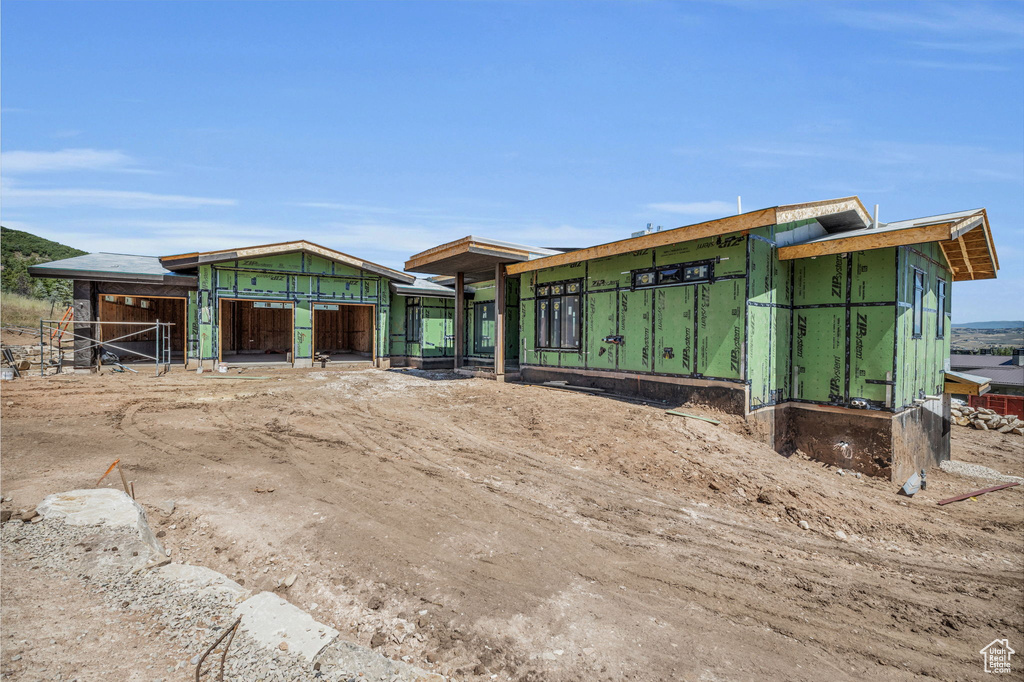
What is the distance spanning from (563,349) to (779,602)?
32.2 feet

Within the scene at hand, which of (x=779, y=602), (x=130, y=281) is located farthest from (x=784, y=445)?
(x=130, y=281)

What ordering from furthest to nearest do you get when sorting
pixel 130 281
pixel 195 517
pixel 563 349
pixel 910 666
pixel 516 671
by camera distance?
pixel 130 281 → pixel 563 349 → pixel 195 517 → pixel 910 666 → pixel 516 671

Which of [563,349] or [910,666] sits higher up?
[563,349]

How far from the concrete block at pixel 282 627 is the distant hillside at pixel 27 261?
42613mm

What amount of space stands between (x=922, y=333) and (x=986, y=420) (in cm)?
1423

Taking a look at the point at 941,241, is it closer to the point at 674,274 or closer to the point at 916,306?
the point at 916,306

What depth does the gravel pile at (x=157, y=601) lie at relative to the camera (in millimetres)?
2846

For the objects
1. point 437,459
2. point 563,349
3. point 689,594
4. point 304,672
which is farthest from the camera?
point 563,349

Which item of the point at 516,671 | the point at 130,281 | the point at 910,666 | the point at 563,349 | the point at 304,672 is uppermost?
the point at 130,281

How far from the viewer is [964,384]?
482 inches

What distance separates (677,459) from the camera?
25.4ft

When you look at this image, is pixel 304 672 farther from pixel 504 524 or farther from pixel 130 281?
pixel 130 281

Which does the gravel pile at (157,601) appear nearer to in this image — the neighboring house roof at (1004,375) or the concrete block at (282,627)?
the concrete block at (282,627)

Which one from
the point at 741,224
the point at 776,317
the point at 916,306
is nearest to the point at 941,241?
the point at 916,306
